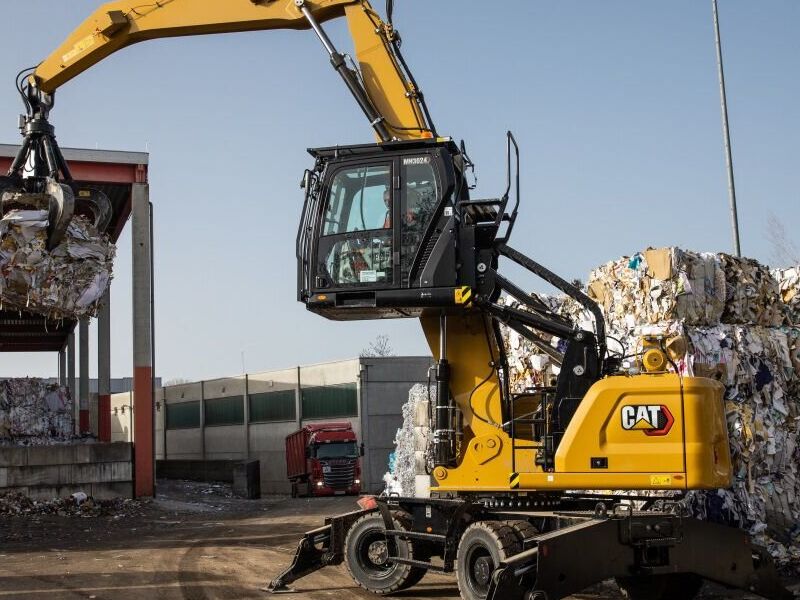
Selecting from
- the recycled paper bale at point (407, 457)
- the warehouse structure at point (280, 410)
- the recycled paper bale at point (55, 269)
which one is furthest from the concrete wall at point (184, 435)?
the recycled paper bale at point (55, 269)

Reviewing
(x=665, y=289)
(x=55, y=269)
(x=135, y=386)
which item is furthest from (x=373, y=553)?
(x=135, y=386)

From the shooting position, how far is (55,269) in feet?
62.7

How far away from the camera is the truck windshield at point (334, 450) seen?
36.2 m

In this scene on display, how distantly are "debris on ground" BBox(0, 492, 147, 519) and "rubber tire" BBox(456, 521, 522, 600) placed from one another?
16293 mm

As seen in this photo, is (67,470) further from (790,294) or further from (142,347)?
(790,294)

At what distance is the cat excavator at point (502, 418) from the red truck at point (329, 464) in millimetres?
24326

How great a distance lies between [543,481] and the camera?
10172 millimetres

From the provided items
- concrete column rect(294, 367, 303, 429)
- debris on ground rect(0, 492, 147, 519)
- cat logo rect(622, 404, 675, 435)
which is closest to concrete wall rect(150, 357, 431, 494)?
concrete column rect(294, 367, 303, 429)

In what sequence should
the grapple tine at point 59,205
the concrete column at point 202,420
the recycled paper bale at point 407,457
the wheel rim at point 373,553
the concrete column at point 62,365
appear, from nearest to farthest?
the wheel rim at point 373,553, the grapple tine at point 59,205, the recycled paper bale at point 407,457, the concrete column at point 202,420, the concrete column at point 62,365

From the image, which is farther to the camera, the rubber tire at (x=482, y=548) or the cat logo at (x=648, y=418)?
the rubber tire at (x=482, y=548)

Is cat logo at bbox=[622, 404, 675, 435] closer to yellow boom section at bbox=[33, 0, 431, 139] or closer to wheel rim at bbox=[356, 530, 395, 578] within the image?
wheel rim at bbox=[356, 530, 395, 578]

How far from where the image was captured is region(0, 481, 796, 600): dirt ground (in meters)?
12.4

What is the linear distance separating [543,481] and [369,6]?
6540mm

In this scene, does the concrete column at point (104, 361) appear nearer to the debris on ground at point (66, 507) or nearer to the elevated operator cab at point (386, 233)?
the debris on ground at point (66, 507)
